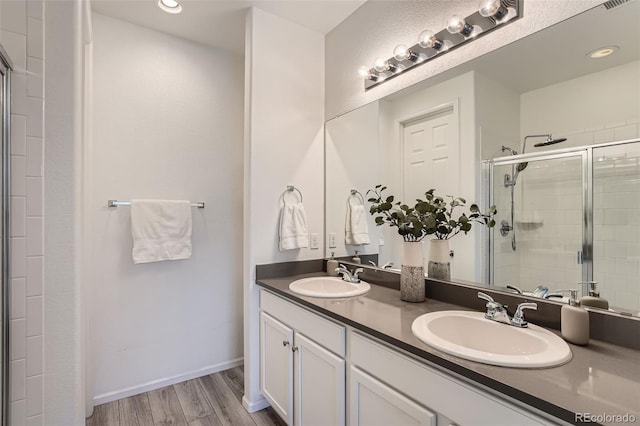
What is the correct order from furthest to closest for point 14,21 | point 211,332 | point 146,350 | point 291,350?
point 211,332, point 146,350, point 291,350, point 14,21

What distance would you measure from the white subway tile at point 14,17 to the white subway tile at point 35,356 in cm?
96

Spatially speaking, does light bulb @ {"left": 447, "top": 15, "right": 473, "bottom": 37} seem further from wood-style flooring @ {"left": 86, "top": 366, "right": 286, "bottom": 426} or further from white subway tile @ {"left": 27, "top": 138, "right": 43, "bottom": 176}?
wood-style flooring @ {"left": 86, "top": 366, "right": 286, "bottom": 426}

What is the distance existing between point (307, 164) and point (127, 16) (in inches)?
59.6

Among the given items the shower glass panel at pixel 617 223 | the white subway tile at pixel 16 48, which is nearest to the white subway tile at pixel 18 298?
the white subway tile at pixel 16 48

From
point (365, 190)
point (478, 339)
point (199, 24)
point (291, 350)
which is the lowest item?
point (291, 350)

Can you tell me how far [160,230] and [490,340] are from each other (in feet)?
6.55

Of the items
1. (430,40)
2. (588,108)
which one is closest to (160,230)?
(430,40)

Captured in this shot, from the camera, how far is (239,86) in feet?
8.57

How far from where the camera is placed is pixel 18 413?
3.25 feet

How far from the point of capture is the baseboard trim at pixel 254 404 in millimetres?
2002

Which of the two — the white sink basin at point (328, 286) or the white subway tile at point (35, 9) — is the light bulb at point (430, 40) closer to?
the white sink basin at point (328, 286)

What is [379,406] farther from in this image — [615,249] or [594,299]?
[615,249]

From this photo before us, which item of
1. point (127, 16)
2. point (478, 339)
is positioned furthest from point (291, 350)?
point (127, 16)

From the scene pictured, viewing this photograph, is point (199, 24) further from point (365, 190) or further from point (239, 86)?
point (365, 190)
